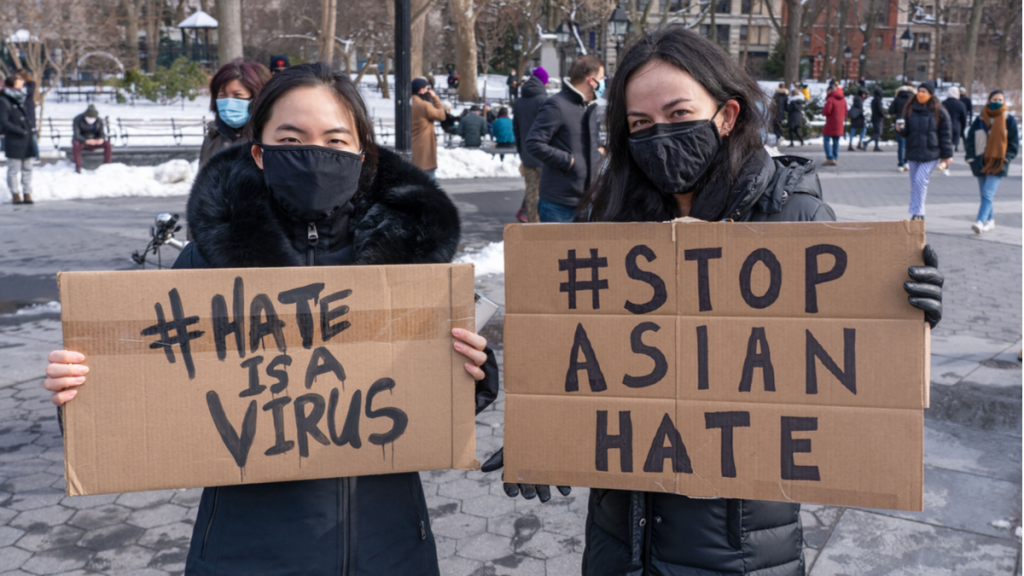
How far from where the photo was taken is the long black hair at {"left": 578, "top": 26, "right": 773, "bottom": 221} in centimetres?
197

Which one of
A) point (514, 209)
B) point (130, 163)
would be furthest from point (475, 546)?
point (130, 163)

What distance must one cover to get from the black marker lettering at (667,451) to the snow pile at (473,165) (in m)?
16.3

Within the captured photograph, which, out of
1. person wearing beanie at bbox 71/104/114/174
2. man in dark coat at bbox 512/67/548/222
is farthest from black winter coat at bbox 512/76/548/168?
person wearing beanie at bbox 71/104/114/174

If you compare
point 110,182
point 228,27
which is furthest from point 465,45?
point 228,27

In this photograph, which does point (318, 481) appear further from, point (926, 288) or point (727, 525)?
point (926, 288)

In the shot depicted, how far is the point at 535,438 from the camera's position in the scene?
189cm

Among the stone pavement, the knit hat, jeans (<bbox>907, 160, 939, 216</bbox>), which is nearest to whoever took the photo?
the stone pavement

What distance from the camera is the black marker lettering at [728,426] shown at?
5.91 ft

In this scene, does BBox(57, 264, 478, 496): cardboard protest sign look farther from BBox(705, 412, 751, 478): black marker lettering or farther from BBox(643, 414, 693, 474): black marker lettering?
BBox(705, 412, 751, 478): black marker lettering

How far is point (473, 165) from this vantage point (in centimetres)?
1844

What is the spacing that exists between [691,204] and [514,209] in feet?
36.1

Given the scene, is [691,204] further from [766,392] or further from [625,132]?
[766,392]

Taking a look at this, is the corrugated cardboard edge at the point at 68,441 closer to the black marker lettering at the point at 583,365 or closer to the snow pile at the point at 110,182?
the black marker lettering at the point at 583,365

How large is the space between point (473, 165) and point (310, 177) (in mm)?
16704
